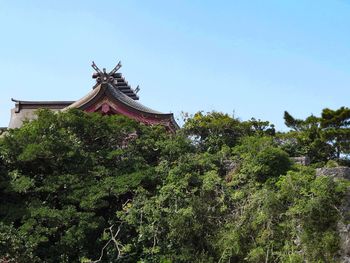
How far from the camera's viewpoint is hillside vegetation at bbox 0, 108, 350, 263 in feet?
35.6

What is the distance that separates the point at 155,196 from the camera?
12.2m

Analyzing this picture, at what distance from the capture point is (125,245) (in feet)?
38.5

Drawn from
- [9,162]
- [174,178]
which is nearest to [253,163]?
[174,178]

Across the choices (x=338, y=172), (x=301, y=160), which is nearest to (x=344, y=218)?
(x=338, y=172)

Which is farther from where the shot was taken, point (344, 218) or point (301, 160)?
point (301, 160)

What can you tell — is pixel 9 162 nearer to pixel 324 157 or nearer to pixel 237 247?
pixel 237 247

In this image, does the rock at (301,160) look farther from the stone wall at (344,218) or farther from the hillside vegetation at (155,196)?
the stone wall at (344,218)

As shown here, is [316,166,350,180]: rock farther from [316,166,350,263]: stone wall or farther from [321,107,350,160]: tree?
[321,107,350,160]: tree

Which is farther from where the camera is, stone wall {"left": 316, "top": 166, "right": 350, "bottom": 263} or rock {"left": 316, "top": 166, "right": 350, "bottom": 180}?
rock {"left": 316, "top": 166, "right": 350, "bottom": 180}

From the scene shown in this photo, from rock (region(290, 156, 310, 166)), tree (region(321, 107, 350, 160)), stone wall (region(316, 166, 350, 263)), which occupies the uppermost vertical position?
tree (region(321, 107, 350, 160))

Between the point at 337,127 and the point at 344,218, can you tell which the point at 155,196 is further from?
the point at 337,127

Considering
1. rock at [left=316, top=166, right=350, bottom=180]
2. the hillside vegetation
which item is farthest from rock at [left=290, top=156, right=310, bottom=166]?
rock at [left=316, top=166, right=350, bottom=180]

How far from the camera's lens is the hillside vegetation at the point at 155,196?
10859mm

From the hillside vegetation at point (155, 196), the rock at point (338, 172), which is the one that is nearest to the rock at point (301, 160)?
the hillside vegetation at point (155, 196)
